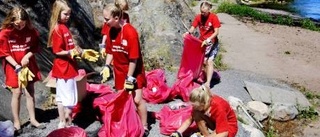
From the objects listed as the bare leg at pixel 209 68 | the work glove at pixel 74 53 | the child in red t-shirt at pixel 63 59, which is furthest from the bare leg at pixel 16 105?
the bare leg at pixel 209 68

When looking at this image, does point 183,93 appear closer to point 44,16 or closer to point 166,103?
point 166,103

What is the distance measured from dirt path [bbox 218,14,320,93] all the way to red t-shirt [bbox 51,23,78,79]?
252 inches

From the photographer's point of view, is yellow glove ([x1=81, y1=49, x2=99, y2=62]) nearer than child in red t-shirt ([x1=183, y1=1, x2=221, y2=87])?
Yes

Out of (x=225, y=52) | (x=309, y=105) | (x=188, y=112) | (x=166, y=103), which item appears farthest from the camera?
(x=225, y=52)

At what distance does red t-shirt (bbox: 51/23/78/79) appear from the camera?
5.50 meters

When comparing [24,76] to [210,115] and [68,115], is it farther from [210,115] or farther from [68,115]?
[210,115]

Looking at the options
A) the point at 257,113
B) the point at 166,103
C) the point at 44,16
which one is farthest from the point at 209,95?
the point at 44,16

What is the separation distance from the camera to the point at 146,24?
11.3 meters

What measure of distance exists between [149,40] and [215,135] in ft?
19.1

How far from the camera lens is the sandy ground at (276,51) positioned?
37.3ft

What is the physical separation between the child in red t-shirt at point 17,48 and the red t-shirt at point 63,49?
0.36 meters

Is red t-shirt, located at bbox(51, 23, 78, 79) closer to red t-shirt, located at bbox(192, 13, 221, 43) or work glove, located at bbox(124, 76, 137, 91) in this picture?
work glove, located at bbox(124, 76, 137, 91)

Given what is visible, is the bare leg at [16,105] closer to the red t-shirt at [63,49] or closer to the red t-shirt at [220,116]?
the red t-shirt at [63,49]

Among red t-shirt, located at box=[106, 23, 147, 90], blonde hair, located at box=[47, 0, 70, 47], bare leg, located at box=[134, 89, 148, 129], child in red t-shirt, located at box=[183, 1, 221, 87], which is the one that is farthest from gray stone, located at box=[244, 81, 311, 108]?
blonde hair, located at box=[47, 0, 70, 47]
